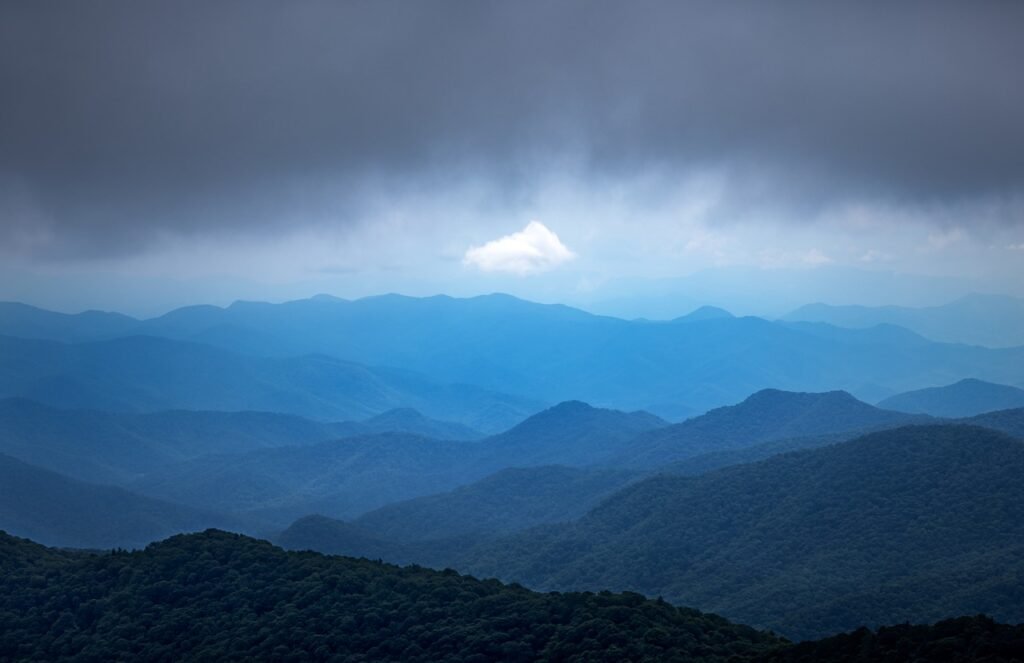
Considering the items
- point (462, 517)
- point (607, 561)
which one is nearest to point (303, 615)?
point (607, 561)

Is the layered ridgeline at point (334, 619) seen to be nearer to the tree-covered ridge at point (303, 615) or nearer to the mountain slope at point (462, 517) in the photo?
the tree-covered ridge at point (303, 615)

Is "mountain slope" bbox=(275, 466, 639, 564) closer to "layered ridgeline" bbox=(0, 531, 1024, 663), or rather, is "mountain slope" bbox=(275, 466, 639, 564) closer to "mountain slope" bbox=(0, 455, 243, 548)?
"mountain slope" bbox=(0, 455, 243, 548)

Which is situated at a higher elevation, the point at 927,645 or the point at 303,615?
the point at 303,615

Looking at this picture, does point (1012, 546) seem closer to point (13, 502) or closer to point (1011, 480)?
point (1011, 480)

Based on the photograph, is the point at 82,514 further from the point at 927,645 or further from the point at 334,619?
the point at 927,645

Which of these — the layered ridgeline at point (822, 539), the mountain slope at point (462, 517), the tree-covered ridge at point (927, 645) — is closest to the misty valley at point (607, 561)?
the tree-covered ridge at point (927, 645)

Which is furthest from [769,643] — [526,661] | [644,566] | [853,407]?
[853,407]

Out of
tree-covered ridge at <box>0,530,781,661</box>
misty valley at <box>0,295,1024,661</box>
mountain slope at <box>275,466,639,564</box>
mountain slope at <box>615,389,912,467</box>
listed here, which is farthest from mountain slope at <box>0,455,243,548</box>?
tree-covered ridge at <box>0,530,781,661</box>
